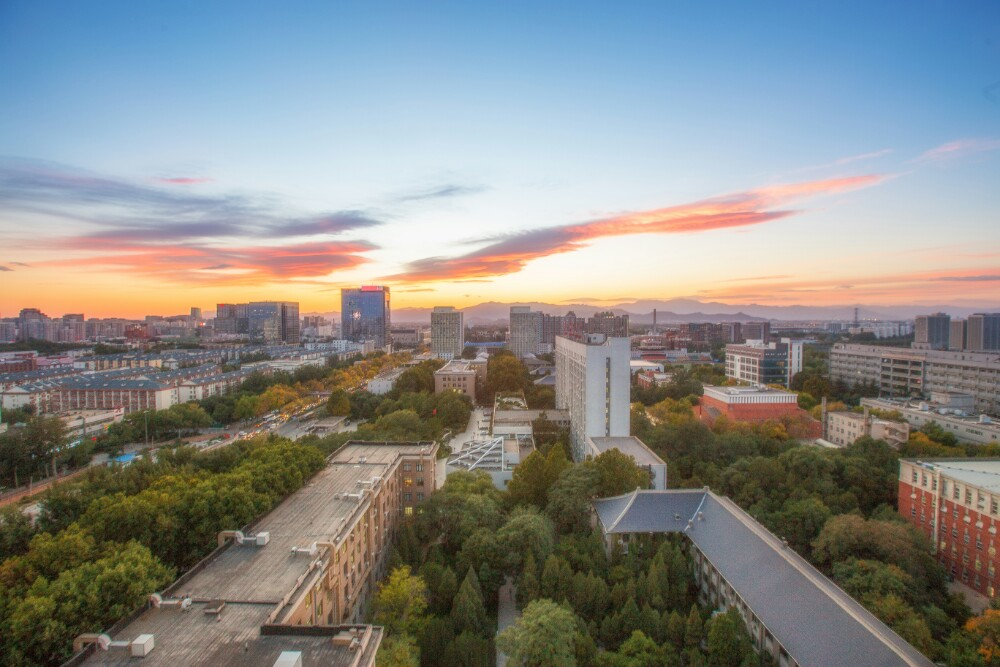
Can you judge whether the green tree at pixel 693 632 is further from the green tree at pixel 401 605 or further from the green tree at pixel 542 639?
the green tree at pixel 401 605

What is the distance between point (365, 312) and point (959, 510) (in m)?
79.9

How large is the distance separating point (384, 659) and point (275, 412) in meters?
25.8

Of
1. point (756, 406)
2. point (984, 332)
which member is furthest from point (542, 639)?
point (984, 332)

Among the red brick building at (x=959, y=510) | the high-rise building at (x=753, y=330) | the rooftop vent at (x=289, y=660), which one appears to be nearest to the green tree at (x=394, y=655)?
the rooftop vent at (x=289, y=660)

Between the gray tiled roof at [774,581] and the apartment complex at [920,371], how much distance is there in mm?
21772

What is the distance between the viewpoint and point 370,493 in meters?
11.7

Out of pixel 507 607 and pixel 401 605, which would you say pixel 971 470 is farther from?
pixel 401 605

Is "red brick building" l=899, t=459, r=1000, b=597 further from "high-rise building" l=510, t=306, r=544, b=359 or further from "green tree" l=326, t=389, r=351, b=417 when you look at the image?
"high-rise building" l=510, t=306, r=544, b=359

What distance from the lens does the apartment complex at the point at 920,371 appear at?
1026 inches

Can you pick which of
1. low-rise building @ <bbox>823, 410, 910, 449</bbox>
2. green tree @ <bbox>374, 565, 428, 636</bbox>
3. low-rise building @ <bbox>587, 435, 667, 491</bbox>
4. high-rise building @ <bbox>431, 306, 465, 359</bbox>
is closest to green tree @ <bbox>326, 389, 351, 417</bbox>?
low-rise building @ <bbox>587, 435, 667, 491</bbox>

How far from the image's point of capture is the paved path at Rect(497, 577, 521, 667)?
1051 centimetres

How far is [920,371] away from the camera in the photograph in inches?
1169

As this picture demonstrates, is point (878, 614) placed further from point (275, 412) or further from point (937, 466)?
point (275, 412)

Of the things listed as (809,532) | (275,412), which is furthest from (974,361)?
(275,412)
